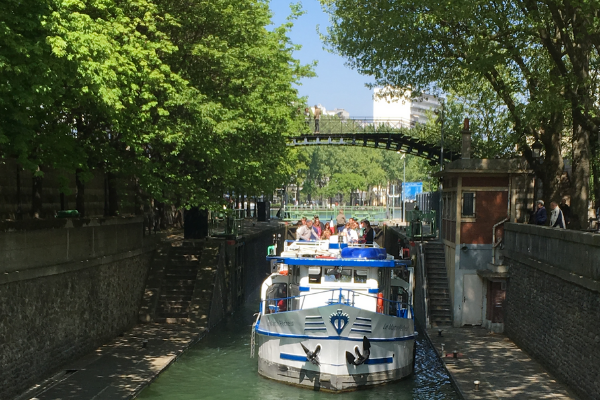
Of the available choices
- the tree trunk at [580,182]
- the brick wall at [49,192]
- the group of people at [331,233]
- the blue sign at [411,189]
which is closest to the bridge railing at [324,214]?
the blue sign at [411,189]

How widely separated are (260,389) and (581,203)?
13.3m

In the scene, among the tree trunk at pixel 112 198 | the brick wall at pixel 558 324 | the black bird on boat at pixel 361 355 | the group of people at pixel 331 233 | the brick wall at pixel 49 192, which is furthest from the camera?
the tree trunk at pixel 112 198

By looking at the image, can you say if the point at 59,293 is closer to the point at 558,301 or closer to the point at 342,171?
the point at 558,301

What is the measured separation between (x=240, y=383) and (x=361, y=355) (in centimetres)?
376

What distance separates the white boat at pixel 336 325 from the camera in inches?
811

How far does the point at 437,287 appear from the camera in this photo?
102ft

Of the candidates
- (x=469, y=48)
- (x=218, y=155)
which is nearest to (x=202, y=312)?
(x=218, y=155)

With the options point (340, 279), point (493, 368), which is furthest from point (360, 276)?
point (493, 368)

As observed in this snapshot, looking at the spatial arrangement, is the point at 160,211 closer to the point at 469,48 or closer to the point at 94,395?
the point at 469,48

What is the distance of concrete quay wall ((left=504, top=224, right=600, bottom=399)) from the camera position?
17.4 m

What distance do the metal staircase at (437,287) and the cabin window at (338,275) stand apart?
768 centimetres

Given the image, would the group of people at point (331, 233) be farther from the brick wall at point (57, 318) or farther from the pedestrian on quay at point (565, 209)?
the pedestrian on quay at point (565, 209)

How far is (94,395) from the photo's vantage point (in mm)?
18312

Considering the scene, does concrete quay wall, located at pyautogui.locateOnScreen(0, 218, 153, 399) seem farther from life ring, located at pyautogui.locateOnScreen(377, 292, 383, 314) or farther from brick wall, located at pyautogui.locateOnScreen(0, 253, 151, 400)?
life ring, located at pyautogui.locateOnScreen(377, 292, 383, 314)
